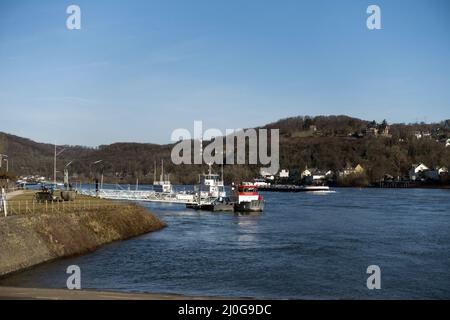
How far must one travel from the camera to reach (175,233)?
148 feet

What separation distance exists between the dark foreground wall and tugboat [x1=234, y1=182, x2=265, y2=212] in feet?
90.4

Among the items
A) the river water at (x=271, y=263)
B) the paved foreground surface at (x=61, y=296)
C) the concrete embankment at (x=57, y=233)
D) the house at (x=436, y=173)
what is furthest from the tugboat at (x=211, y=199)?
the house at (x=436, y=173)

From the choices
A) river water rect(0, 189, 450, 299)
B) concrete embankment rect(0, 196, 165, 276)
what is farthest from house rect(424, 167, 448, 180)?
concrete embankment rect(0, 196, 165, 276)

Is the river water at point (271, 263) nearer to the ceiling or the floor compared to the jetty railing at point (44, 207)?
nearer to the floor

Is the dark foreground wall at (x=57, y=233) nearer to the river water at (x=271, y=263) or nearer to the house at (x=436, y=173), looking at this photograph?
the river water at (x=271, y=263)

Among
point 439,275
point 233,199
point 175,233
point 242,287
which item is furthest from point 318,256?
point 233,199

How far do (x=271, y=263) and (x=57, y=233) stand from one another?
1249 cm

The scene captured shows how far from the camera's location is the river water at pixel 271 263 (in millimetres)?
22891

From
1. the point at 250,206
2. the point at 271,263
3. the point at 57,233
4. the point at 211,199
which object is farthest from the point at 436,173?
the point at 57,233

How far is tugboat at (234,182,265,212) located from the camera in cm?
7119

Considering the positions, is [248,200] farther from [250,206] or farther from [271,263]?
[271,263]

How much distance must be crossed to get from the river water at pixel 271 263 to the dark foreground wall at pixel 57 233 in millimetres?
844
